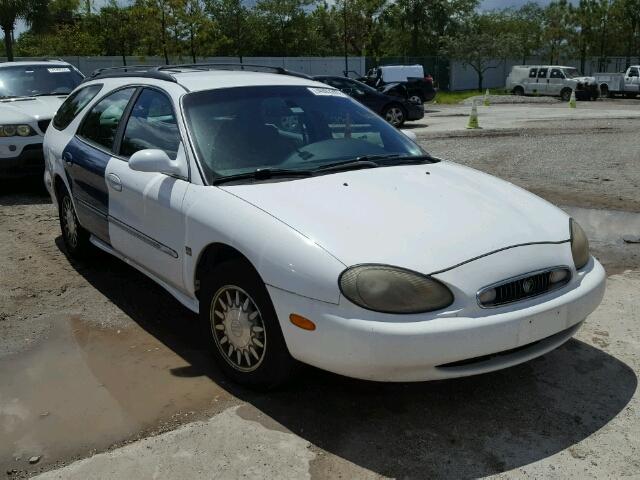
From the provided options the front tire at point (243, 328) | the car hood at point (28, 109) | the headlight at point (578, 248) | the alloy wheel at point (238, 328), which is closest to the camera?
the front tire at point (243, 328)

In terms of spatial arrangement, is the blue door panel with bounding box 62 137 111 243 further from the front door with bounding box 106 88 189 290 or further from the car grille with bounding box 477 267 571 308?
the car grille with bounding box 477 267 571 308

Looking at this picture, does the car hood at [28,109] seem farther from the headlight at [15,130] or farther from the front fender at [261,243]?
the front fender at [261,243]

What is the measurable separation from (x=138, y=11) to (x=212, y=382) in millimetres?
33871

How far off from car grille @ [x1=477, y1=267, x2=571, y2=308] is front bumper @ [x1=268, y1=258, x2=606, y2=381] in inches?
2.0

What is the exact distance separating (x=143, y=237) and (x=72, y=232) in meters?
1.76

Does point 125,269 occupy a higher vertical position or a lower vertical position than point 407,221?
lower

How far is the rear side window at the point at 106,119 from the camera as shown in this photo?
15.7 feet

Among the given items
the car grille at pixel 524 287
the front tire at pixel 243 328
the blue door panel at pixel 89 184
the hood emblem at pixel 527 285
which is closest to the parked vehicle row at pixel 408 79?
the blue door panel at pixel 89 184

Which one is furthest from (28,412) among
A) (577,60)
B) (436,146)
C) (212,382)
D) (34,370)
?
(577,60)

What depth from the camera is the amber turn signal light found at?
9.73ft

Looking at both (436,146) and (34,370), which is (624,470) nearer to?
(34,370)

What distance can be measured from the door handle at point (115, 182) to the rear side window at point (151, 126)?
17 cm

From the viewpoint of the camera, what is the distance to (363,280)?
2.89m

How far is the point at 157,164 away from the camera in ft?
12.4
